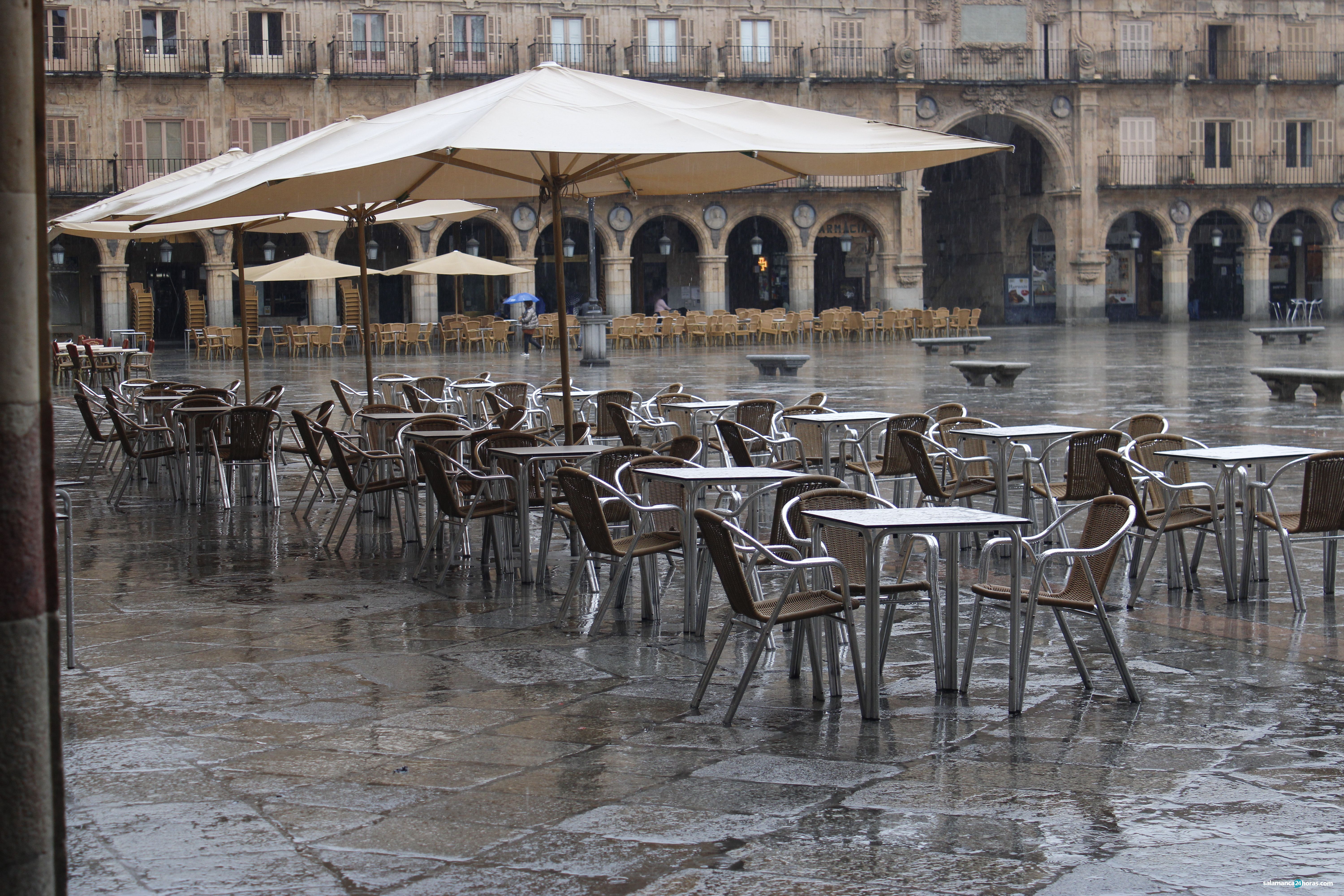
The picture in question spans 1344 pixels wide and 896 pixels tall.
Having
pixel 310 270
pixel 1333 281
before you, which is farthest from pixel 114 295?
pixel 1333 281

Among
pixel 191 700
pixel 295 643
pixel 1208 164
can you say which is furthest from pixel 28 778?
pixel 1208 164

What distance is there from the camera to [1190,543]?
7516 mm

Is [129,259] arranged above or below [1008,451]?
above

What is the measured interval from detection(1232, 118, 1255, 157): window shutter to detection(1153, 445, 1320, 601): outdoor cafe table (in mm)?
35514

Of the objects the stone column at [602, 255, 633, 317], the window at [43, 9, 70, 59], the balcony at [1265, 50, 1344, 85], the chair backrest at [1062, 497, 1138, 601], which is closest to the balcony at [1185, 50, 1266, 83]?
the balcony at [1265, 50, 1344, 85]

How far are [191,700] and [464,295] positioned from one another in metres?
32.5

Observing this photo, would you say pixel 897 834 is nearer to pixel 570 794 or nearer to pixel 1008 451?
pixel 570 794

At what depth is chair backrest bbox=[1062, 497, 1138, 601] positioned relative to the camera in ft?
14.8

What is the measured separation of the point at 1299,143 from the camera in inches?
1537

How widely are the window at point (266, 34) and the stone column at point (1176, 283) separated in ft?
76.9

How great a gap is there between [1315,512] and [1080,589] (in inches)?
72.9

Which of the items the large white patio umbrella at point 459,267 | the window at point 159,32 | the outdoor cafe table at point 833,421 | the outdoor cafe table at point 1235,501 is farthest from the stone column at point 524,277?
the outdoor cafe table at point 1235,501

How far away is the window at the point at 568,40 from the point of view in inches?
1356

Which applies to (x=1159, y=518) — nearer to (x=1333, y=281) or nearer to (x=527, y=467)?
(x=527, y=467)
